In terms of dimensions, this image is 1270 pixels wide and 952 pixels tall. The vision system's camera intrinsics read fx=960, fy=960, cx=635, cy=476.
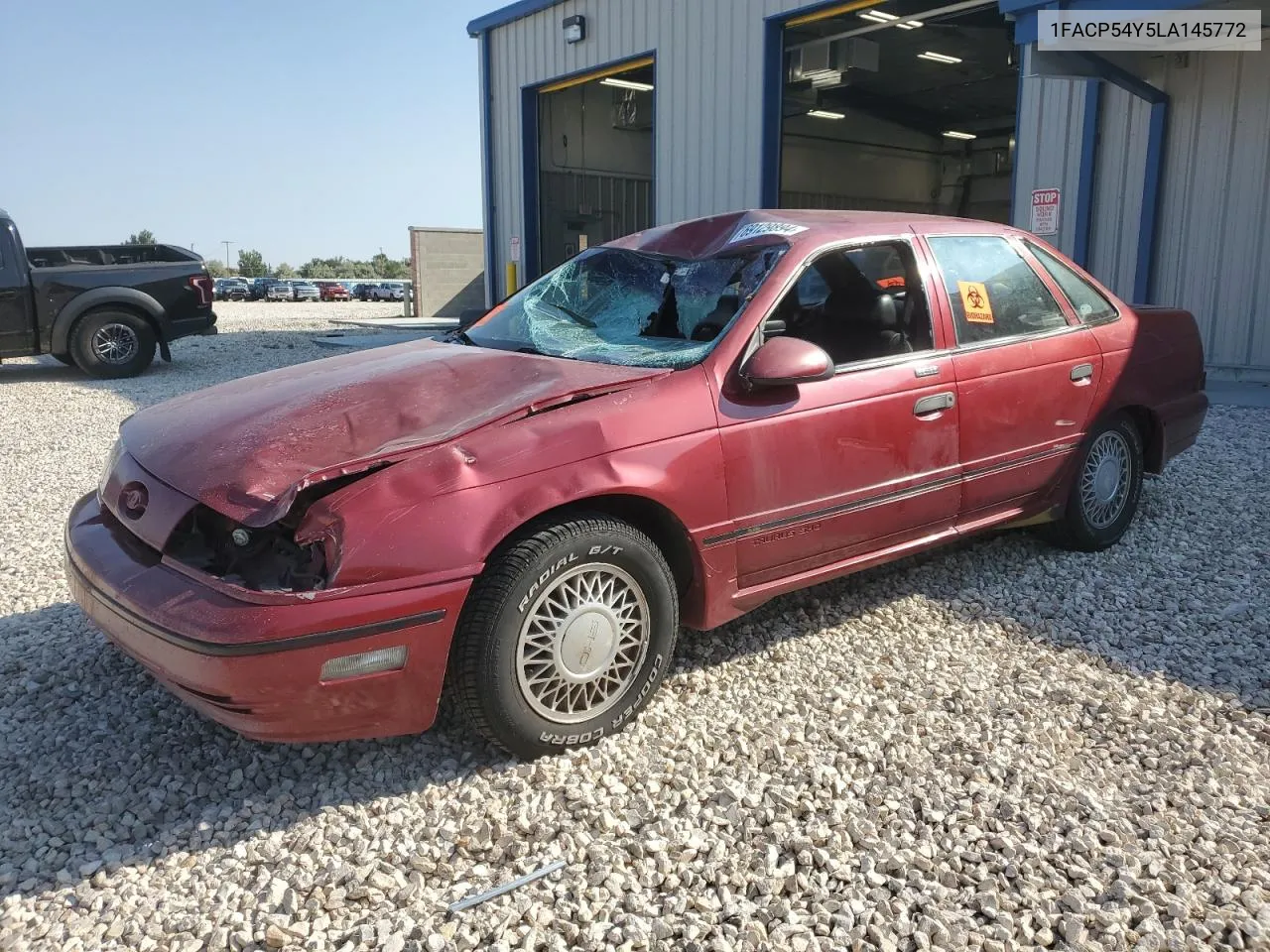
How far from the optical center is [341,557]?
247 cm

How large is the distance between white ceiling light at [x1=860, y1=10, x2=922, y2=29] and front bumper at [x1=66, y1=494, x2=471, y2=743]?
13.7 m

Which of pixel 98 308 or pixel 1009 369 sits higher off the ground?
pixel 1009 369

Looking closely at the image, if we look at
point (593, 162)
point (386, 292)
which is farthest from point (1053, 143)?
point (386, 292)

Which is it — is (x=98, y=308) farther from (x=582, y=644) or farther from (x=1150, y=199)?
(x=1150, y=199)

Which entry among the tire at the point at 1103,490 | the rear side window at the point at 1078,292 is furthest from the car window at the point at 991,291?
the tire at the point at 1103,490

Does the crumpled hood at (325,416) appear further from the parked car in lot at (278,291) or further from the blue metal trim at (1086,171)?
the parked car in lot at (278,291)

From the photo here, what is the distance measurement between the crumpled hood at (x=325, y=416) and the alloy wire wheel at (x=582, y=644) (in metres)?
0.56

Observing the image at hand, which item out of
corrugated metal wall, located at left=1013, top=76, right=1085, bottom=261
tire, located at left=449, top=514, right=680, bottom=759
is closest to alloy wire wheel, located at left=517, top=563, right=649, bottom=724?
tire, located at left=449, top=514, right=680, bottom=759

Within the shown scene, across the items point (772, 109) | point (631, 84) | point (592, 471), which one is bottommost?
point (592, 471)

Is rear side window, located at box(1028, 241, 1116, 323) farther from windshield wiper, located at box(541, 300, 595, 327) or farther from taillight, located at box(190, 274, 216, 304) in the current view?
taillight, located at box(190, 274, 216, 304)

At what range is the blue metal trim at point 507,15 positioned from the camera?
52.2 ft

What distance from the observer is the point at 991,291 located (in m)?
4.13

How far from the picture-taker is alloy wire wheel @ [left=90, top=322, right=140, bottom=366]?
11703 mm

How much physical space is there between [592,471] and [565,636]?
49 centimetres
